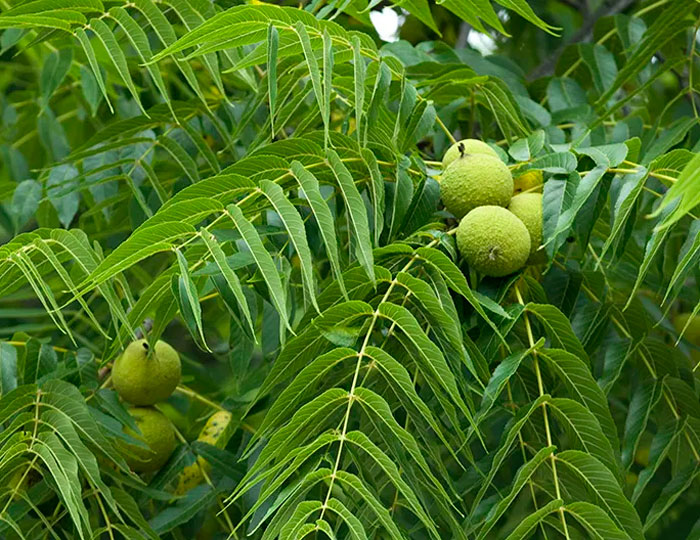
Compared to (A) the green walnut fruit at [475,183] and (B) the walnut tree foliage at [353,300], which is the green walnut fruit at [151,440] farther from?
(A) the green walnut fruit at [475,183]

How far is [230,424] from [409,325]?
0.76 meters

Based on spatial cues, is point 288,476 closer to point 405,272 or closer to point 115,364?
point 405,272

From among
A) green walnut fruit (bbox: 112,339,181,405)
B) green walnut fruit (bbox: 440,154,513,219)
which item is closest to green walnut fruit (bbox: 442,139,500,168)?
green walnut fruit (bbox: 440,154,513,219)

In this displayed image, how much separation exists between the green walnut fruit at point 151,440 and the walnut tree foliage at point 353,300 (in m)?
0.03

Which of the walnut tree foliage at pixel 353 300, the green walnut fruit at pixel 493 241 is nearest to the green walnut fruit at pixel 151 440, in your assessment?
the walnut tree foliage at pixel 353 300

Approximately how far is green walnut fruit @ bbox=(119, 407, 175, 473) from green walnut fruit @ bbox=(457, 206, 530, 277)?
28.8 inches

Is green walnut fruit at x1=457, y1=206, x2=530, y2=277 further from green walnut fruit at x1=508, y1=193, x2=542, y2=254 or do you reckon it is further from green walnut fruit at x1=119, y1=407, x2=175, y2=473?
green walnut fruit at x1=119, y1=407, x2=175, y2=473

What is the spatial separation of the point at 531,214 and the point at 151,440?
85 centimetres

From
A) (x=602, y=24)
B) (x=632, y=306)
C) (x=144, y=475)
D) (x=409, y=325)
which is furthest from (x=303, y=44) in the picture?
(x=602, y=24)

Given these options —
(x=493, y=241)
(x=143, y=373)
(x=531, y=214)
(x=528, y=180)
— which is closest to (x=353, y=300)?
(x=493, y=241)

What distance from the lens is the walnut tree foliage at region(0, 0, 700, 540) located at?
1.49m

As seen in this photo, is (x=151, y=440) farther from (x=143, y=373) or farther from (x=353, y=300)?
(x=353, y=300)

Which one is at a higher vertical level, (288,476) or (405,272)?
(405,272)

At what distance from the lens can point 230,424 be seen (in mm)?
2182
